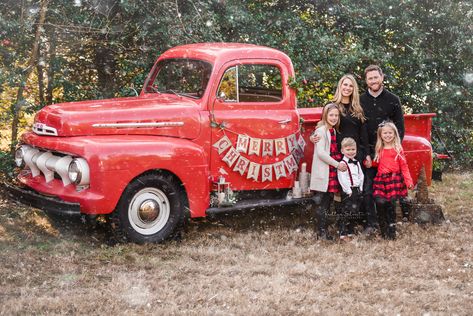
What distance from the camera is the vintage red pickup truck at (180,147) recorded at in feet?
19.6

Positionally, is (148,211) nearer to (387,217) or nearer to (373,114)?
(387,217)

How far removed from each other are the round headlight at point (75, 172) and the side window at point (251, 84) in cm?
164

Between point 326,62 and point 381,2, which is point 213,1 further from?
point 381,2

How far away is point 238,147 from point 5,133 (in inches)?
131

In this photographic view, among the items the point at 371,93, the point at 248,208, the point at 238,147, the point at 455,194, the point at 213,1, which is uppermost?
the point at 213,1

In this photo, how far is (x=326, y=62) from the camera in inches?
398

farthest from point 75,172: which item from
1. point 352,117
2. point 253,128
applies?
point 352,117

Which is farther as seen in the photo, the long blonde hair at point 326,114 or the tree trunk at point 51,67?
the tree trunk at point 51,67

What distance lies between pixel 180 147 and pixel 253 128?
911 mm

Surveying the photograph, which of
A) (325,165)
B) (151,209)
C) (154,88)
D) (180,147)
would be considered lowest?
(151,209)

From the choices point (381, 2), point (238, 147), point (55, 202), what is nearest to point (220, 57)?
point (238, 147)

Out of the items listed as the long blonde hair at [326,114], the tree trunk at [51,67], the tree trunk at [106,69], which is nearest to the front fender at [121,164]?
the long blonde hair at [326,114]

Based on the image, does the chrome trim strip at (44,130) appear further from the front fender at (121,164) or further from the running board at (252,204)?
the running board at (252,204)

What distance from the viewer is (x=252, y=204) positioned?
22.3 feet
